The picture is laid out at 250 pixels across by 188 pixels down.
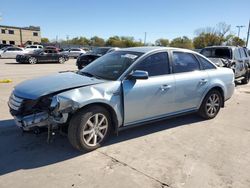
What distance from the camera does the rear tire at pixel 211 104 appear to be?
605cm

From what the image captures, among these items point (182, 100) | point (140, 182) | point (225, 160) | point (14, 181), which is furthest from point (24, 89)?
point (225, 160)

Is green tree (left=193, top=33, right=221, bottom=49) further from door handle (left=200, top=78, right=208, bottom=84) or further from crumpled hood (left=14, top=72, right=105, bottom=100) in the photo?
crumpled hood (left=14, top=72, right=105, bottom=100)

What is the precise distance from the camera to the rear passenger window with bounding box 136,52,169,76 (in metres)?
4.90

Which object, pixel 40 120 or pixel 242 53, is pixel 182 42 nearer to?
pixel 242 53

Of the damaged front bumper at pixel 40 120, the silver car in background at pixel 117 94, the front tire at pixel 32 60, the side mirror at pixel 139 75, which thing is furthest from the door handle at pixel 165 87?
the front tire at pixel 32 60

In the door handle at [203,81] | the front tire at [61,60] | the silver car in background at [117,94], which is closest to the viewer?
the silver car in background at [117,94]

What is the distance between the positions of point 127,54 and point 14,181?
3023 millimetres

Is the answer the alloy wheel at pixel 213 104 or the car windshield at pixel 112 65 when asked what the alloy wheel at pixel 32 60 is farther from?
the alloy wheel at pixel 213 104

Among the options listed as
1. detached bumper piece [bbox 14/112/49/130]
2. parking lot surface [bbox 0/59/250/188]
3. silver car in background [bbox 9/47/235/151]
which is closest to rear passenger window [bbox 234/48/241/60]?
silver car in background [bbox 9/47/235/151]

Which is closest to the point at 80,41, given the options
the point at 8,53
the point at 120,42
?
the point at 120,42

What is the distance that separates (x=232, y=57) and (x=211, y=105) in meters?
5.77

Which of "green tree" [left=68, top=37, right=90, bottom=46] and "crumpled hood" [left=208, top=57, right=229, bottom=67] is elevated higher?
"green tree" [left=68, top=37, right=90, bottom=46]

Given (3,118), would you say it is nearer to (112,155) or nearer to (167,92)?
(112,155)

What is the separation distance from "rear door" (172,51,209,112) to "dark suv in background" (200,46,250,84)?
499 cm
